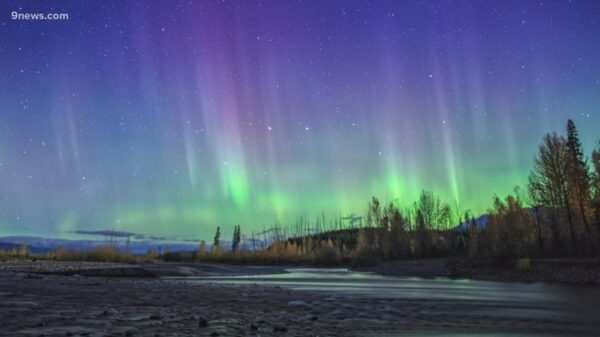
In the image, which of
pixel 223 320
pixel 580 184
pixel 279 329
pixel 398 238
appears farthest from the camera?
pixel 398 238

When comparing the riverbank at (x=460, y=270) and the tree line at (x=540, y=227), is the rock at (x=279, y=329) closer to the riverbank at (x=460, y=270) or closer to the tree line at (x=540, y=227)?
the riverbank at (x=460, y=270)

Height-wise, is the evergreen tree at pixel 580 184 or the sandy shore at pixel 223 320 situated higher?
the evergreen tree at pixel 580 184

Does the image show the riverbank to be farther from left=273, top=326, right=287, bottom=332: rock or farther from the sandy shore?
left=273, top=326, right=287, bottom=332: rock

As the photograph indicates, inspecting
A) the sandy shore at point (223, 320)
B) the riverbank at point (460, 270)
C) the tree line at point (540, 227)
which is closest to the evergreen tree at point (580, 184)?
the tree line at point (540, 227)

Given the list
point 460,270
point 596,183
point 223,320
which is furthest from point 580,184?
point 223,320

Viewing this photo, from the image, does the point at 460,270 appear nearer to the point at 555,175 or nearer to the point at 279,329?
the point at 555,175

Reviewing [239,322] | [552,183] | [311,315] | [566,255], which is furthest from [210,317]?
[552,183]

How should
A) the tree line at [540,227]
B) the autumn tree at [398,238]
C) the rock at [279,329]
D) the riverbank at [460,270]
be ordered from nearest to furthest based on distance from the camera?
the rock at [279,329] < the riverbank at [460,270] < the tree line at [540,227] < the autumn tree at [398,238]

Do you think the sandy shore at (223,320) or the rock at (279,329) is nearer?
the sandy shore at (223,320)

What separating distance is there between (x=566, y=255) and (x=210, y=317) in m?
73.1

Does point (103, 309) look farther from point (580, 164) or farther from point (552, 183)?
point (580, 164)

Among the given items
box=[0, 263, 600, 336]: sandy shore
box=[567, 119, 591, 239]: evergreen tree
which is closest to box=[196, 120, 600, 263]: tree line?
box=[567, 119, 591, 239]: evergreen tree

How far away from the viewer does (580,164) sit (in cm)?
8412

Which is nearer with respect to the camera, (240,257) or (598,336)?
(598,336)
